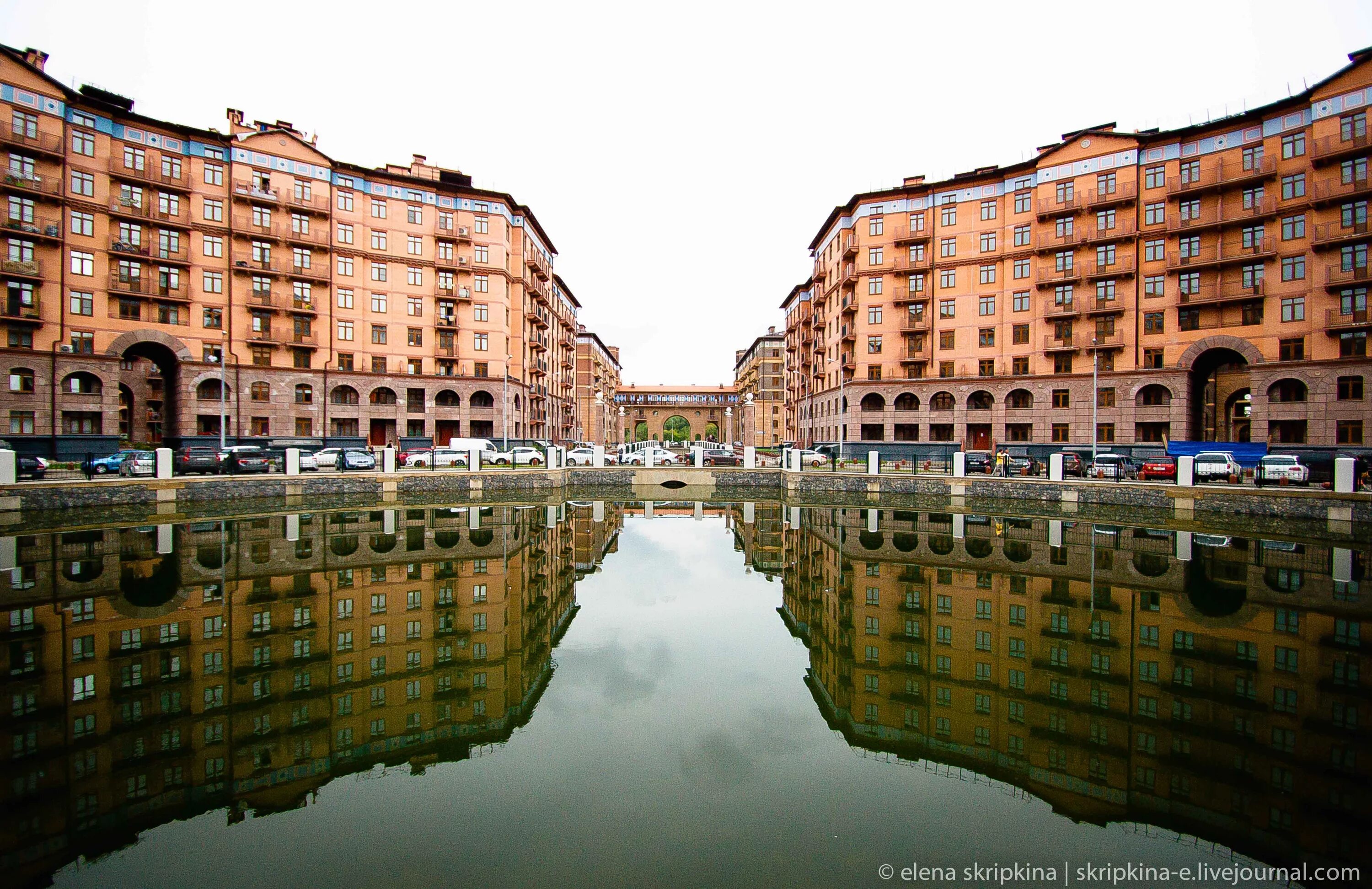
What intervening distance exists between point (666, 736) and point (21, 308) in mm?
48645

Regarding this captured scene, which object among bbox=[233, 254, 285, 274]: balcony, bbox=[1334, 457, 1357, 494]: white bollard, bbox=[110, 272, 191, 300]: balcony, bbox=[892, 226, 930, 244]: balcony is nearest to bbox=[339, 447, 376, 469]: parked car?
bbox=[233, 254, 285, 274]: balcony

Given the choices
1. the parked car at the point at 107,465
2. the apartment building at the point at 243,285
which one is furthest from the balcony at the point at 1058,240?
the parked car at the point at 107,465

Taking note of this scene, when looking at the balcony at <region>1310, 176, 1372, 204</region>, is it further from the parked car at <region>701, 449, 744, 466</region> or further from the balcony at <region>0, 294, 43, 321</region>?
the balcony at <region>0, 294, 43, 321</region>

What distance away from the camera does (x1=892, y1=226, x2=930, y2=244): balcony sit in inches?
1908

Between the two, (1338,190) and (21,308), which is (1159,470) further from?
(21,308)

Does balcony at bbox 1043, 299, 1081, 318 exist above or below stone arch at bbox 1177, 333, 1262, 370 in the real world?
above

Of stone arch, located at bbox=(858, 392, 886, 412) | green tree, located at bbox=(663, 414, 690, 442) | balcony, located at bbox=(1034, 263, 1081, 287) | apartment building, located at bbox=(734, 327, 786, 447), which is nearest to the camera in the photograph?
balcony, located at bbox=(1034, 263, 1081, 287)

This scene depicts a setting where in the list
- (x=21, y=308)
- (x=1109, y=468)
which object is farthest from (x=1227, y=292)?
(x=21, y=308)

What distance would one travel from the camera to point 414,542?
21016 mm

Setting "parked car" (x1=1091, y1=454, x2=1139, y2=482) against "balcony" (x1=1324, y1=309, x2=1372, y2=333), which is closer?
"balcony" (x1=1324, y1=309, x2=1372, y2=333)

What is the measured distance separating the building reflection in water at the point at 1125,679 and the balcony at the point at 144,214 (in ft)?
156

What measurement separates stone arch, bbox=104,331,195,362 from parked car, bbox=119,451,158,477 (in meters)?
10.9

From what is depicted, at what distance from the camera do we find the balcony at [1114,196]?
41.2 metres

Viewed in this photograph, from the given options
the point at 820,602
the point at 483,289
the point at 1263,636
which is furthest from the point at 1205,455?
the point at 483,289
